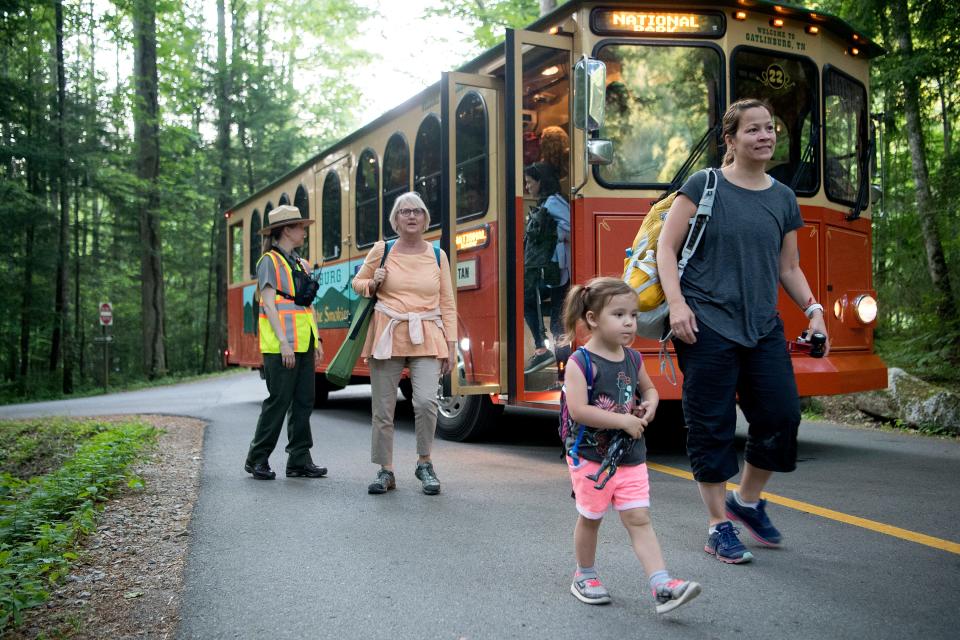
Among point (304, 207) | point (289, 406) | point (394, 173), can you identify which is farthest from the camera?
point (304, 207)

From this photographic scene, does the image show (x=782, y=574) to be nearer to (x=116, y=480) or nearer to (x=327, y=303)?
(x=116, y=480)

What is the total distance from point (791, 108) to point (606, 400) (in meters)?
4.77

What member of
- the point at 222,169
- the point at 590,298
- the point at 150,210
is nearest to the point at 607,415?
the point at 590,298

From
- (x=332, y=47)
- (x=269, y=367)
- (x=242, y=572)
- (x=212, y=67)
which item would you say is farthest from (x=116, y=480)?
(x=332, y=47)

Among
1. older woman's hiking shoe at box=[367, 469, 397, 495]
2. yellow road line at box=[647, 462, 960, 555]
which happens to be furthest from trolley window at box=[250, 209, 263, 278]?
yellow road line at box=[647, 462, 960, 555]

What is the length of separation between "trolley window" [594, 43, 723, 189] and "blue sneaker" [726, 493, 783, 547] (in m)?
3.17

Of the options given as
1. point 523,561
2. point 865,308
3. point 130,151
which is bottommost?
point 523,561

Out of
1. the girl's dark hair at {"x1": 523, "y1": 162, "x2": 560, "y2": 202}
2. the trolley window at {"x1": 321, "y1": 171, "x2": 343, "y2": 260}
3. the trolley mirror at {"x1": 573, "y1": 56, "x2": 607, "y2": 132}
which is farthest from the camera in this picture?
the trolley window at {"x1": 321, "y1": 171, "x2": 343, "y2": 260}

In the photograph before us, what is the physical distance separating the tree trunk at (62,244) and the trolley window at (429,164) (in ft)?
54.0

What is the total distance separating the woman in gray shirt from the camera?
3.81 meters

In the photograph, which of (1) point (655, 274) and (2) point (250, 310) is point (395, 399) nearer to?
(1) point (655, 274)

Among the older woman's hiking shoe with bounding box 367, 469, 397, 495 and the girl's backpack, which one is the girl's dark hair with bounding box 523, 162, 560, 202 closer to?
the older woman's hiking shoe with bounding box 367, 469, 397, 495

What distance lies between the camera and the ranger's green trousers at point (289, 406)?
6.34 m

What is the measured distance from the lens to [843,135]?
24.0 ft
